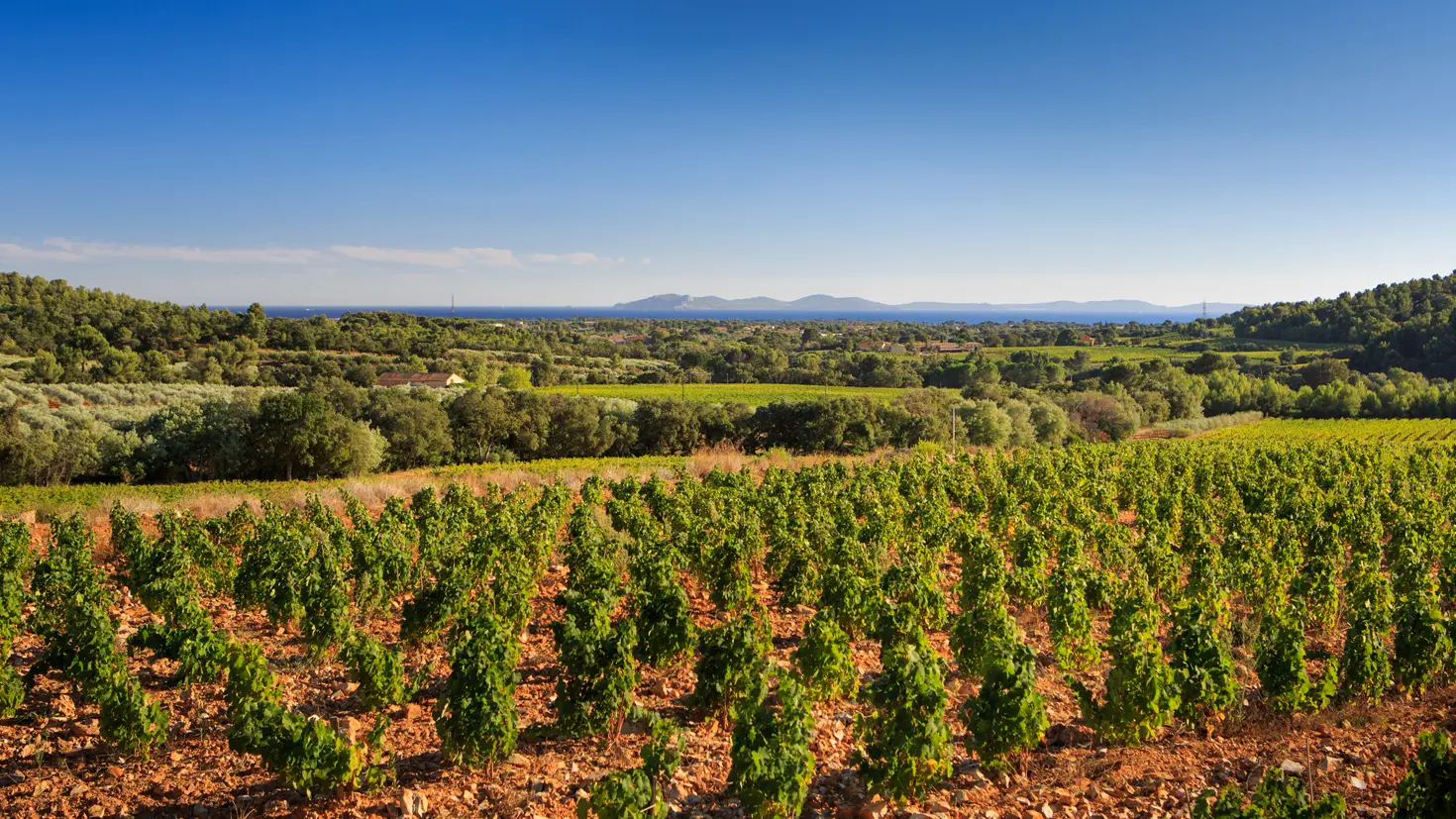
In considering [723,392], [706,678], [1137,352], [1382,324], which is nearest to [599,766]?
[706,678]

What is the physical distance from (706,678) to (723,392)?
59.9m

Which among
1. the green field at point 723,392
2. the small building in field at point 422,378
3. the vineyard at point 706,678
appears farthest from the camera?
the small building in field at point 422,378

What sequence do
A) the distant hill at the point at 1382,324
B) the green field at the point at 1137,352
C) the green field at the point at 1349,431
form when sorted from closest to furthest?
the green field at the point at 1349,431
the distant hill at the point at 1382,324
the green field at the point at 1137,352

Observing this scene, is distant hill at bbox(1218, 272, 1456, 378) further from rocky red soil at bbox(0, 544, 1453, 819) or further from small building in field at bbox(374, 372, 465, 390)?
rocky red soil at bbox(0, 544, 1453, 819)

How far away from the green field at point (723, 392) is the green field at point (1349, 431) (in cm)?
2508

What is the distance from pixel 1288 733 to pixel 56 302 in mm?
96372

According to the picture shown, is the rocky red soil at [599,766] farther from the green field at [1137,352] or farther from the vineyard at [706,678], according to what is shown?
the green field at [1137,352]

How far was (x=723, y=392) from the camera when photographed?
68.8 m

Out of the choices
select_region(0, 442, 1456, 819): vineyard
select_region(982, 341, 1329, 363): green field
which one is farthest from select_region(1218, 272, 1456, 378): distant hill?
select_region(0, 442, 1456, 819): vineyard

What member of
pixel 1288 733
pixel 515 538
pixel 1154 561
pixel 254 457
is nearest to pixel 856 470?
pixel 1154 561

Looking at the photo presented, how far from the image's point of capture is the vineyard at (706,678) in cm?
728

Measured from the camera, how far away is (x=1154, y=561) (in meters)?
15.0

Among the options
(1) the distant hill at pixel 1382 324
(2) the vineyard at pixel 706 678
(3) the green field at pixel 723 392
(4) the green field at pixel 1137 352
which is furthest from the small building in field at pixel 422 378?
(1) the distant hill at pixel 1382 324

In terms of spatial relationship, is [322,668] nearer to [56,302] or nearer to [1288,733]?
[1288,733]
